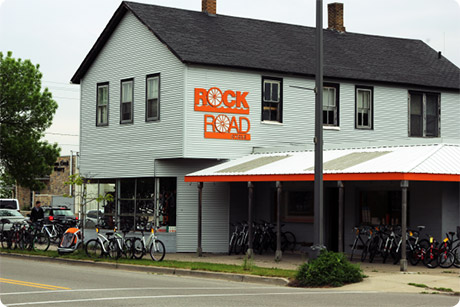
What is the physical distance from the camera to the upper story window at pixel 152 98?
28.7 meters

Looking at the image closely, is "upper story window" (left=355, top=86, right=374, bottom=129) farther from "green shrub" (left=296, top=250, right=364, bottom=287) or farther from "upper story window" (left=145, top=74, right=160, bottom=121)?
"green shrub" (left=296, top=250, right=364, bottom=287)

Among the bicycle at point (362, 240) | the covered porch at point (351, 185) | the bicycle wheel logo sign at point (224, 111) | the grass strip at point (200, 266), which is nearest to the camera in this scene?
the grass strip at point (200, 266)

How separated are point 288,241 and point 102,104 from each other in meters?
9.35

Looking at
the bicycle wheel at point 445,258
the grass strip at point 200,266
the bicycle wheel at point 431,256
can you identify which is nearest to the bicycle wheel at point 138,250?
the grass strip at point 200,266

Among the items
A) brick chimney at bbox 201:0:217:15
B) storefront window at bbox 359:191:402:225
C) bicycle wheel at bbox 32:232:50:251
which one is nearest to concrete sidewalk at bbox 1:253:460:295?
storefront window at bbox 359:191:402:225

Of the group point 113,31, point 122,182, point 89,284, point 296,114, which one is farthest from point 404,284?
point 113,31

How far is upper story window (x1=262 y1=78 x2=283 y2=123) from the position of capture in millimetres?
29016

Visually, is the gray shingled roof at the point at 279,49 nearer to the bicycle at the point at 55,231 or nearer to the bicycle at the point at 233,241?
the bicycle at the point at 233,241

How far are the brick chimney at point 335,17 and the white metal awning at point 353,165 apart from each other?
9.87 meters

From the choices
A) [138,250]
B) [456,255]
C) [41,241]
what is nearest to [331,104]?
[456,255]

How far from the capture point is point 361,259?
78.2 ft

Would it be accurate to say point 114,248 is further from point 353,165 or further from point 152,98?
point 353,165

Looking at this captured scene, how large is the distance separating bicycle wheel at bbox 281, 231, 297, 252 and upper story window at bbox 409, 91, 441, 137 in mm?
7365

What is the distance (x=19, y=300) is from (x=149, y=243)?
33.7 feet
